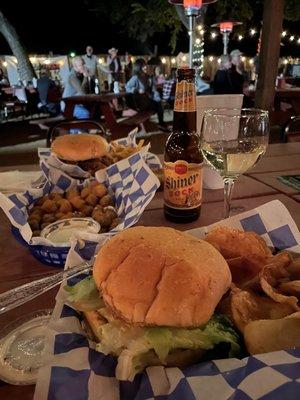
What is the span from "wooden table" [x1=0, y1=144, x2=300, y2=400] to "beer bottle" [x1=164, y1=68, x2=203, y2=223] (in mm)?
58

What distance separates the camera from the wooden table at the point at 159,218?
2.67 feet

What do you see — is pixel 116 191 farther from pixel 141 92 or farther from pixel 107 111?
pixel 141 92

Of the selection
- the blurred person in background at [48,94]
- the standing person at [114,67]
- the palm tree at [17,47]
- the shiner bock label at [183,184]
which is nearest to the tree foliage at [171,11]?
the standing person at [114,67]

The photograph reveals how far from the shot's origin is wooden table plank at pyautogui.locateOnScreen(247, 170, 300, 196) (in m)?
1.55

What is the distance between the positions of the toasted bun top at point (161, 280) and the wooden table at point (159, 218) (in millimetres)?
217

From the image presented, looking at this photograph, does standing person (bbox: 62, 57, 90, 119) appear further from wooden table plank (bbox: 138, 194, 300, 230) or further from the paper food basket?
wooden table plank (bbox: 138, 194, 300, 230)

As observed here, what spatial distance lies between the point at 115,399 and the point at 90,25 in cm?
2221

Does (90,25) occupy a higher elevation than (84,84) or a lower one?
higher

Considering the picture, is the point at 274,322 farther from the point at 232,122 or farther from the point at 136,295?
the point at 232,122

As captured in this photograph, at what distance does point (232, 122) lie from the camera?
1148 mm

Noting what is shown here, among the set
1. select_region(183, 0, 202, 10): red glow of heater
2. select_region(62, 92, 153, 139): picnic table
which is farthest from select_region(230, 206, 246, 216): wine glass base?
select_region(62, 92, 153, 139): picnic table

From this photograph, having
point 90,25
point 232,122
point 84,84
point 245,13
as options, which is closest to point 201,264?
point 232,122

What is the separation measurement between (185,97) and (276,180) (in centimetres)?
75

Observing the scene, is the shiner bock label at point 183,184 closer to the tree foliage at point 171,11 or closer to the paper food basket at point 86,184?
the paper food basket at point 86,184
